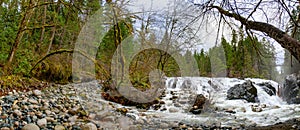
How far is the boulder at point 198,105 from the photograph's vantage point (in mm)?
4806

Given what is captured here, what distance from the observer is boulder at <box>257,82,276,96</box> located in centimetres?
704

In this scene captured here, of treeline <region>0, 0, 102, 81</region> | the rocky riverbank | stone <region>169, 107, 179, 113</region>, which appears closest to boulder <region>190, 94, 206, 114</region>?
stone <region>169, 107, 179, 113</region>

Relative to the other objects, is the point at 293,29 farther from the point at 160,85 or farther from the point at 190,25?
the point at 160,85

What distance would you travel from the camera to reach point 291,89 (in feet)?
21.1

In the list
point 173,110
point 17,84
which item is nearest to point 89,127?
point 17,84

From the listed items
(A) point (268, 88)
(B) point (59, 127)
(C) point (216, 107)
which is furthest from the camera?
(A) point (268, 88)

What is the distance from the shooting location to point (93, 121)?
3.23m

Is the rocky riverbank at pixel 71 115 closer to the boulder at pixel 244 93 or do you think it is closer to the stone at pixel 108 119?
the stone at pixel 108 119

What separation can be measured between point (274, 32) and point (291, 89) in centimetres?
482

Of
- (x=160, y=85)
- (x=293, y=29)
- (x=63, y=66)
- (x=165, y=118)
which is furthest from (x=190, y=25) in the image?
(x=63, y=66)

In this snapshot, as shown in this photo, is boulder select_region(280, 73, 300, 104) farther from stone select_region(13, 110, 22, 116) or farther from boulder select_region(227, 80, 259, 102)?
stone select_region(13, 110, 22, 116)

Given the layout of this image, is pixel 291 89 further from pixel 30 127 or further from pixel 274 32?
pixel 30 127

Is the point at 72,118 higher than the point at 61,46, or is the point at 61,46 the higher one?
the point at 61,46

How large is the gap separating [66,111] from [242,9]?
2.64 metres
